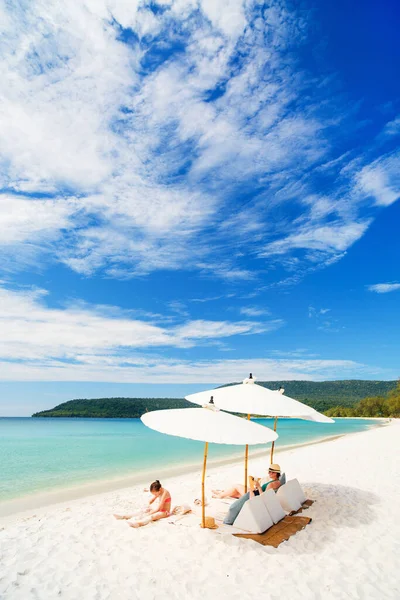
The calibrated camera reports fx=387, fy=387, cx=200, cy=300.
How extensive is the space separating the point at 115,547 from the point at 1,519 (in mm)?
4860

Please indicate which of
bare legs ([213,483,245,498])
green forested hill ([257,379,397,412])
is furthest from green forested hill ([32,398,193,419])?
bare legs ([213,483,245,498])

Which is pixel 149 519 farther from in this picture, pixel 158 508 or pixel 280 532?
pixel 280 532

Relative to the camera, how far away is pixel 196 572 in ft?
15.3

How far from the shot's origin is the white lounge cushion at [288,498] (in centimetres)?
→ 709

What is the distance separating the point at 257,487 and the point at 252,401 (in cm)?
188

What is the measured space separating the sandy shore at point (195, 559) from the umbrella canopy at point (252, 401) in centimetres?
183

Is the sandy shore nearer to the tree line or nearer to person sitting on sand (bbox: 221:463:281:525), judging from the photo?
person sitting on sand (bbox: 221:463:281:525)

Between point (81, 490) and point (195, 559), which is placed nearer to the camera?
point (195, 559)

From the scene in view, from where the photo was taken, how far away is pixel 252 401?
7031 mm

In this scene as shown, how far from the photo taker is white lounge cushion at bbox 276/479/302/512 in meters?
7.09

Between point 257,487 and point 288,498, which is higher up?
point 257,487

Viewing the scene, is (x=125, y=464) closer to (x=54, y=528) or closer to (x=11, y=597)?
(x=54, y=528)

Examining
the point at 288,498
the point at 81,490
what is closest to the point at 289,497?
the point at 288,498

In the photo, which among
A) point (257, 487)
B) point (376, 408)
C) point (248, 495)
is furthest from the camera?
point (376, 408)
